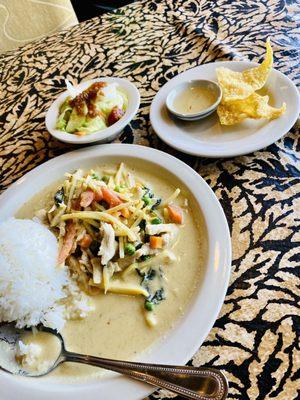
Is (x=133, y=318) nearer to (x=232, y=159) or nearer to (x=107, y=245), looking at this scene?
(x=107, y=245)

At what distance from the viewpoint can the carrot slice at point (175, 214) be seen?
1.20 m

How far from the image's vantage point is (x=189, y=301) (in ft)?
3.28

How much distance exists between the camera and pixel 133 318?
1020 millimetres

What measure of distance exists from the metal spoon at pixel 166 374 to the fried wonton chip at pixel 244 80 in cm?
96

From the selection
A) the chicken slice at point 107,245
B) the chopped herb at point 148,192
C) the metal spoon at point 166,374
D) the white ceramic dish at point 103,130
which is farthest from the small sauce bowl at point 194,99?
the metal spoon at point 166,374

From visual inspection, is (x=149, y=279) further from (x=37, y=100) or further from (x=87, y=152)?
(x=37, y=100)

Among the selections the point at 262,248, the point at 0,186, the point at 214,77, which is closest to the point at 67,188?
the point at 0,186

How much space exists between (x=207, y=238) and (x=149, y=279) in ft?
0.67

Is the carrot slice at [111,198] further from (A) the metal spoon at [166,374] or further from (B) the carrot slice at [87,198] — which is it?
(A) the metal spoon at [166,374]

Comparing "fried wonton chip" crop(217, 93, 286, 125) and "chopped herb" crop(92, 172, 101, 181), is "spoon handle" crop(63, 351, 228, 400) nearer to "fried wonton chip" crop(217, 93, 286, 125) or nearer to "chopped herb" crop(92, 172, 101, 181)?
"chopped herb" crop(92, 172, 101, 181)

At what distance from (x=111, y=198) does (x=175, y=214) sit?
208 mm

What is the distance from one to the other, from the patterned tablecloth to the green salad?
0.36 feet

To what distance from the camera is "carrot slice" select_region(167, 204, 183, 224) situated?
3.92ft

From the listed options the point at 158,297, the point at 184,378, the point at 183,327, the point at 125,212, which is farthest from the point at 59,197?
the point at 184,378
